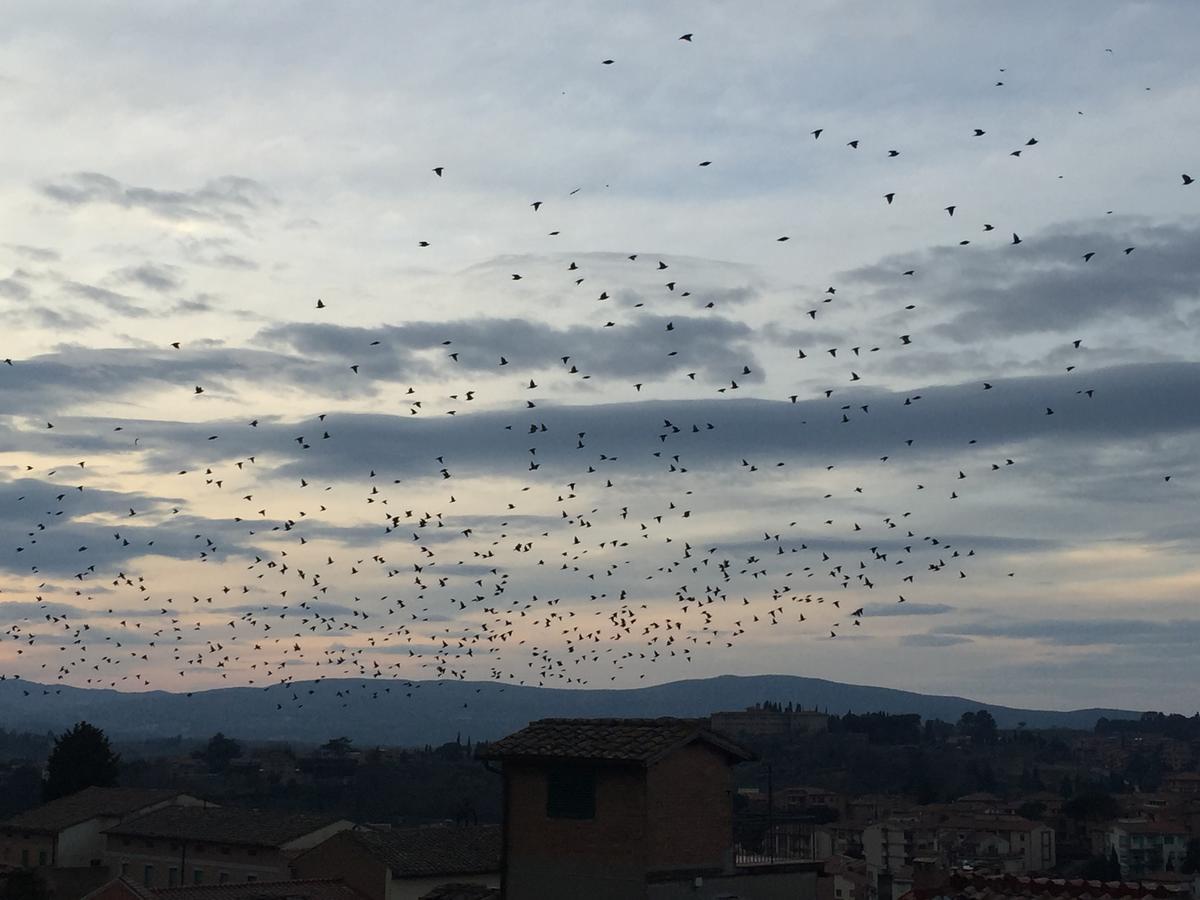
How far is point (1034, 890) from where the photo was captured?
2605cm

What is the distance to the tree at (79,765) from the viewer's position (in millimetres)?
108875

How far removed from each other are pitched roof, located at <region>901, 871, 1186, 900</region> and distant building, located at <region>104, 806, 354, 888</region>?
50.6m

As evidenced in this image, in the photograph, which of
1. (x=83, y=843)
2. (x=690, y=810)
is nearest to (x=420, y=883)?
(x=690, y=810)

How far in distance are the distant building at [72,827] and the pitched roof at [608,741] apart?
206 ft

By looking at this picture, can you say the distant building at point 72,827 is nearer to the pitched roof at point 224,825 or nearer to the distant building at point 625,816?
the pitched roof at point 224,825

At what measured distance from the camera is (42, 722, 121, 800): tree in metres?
109

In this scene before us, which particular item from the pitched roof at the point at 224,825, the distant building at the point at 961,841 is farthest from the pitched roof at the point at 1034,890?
the distant building at the point at 961,841

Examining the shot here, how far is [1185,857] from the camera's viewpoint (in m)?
130

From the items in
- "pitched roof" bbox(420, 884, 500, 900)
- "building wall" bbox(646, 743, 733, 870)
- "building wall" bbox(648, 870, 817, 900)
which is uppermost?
"building wall" bbox(646, 743, 733, 870)

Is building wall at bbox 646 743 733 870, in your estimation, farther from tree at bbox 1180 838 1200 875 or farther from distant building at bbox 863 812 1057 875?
tree at bbox 1180 838 1200 875

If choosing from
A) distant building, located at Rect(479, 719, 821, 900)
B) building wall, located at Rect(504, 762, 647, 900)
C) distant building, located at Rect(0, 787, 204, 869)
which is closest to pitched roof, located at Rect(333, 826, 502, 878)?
building wall, located at Rect(504, 762, 647, 900)

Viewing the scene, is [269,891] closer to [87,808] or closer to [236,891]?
[236,891]

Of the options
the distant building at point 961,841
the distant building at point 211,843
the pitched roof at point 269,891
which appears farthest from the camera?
the distant building at point 961,841

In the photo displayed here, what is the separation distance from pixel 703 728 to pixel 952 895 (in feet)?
28.2
